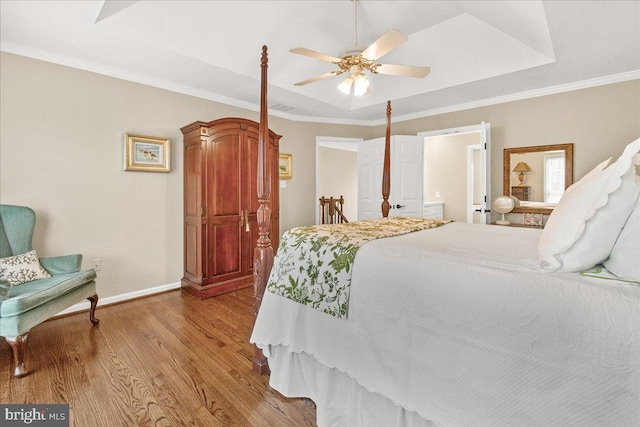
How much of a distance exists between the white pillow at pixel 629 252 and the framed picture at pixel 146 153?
384 cm

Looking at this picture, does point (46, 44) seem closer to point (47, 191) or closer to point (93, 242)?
point (47, 191)

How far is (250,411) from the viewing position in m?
1.65

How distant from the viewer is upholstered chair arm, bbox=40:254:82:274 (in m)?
2.62

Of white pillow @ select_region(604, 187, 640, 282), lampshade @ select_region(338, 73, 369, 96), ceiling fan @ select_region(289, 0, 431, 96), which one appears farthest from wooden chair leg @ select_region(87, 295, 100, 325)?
→ white pillow @ select_region(604, 187, 640, 282)

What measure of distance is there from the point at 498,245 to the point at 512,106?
333 cm

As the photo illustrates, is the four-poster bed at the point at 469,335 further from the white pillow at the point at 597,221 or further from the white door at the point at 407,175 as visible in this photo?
the white door at the point at 407,175

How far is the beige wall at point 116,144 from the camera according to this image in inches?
109

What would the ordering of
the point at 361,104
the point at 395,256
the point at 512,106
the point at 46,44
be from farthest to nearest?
the point at 361,104, the point at 512,106, the point at 46,44, the point at 395,256

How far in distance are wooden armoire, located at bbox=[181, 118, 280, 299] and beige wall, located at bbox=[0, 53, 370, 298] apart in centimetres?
26

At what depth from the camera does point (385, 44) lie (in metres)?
2.13

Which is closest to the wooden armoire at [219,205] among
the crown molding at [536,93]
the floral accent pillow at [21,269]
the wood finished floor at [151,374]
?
the wood finished floor at [151,374]

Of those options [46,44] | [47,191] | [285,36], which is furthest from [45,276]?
[285,36]

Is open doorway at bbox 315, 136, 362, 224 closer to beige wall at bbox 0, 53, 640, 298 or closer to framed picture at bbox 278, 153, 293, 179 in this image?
framed picture at bbox 278, 153, 293, 179

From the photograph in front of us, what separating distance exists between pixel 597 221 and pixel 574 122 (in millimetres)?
3533
